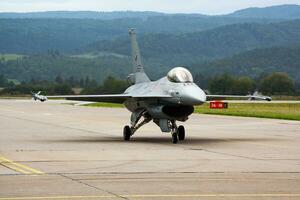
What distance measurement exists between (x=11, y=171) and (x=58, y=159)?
9.68ft

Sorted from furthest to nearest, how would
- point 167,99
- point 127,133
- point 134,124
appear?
point 134,124
point 127,133
point 167,99

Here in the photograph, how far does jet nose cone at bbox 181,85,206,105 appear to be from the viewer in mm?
23328

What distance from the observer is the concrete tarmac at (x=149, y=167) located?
12773mm

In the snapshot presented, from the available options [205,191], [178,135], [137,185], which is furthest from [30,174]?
[178,135]

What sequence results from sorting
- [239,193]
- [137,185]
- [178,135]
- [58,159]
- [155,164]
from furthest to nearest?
[178,135] < [58,159] < [155,164] < [137,185] < [239,193]

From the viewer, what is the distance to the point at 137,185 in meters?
13.6

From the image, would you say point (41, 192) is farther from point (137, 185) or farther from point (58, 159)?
point (58, 159)

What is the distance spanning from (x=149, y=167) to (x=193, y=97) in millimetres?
6776

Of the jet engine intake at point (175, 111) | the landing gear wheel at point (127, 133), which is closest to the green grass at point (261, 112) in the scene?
the landing gear wheel at point (127, 133)

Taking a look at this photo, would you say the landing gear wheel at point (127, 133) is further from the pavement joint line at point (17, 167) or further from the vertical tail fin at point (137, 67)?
the pavement joint line at point (17, 167)

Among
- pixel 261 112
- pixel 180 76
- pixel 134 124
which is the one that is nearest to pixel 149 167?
pixel 180 76

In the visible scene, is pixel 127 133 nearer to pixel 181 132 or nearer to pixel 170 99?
pixel 181 132

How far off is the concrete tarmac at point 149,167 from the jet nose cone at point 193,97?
127cm

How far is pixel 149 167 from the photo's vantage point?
1689 cm
